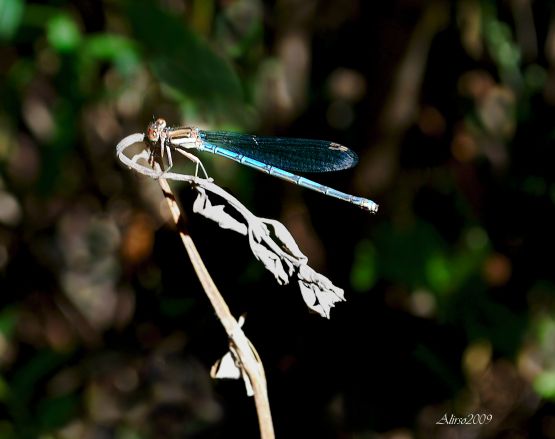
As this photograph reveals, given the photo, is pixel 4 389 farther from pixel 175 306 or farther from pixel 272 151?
pixel 272 151

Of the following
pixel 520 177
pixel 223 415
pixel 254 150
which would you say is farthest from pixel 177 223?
pixel 520 177

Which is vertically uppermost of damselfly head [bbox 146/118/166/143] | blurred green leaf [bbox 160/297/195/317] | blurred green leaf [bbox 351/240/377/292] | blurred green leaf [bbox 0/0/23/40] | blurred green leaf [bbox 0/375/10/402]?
blurred green leaf [bbox 0/0/23/40]

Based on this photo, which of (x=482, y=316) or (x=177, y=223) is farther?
(x=482, y=316)

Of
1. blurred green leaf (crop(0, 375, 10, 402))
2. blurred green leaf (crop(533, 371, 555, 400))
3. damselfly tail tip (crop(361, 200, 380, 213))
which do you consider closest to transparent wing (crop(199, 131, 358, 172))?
damselfly tail tip (crop(361, 200, 380, 213))

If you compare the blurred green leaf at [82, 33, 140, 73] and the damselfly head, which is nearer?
Result: the damselfly head

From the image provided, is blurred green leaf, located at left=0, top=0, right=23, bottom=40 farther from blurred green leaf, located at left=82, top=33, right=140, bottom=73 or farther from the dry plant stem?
the dry plant stem

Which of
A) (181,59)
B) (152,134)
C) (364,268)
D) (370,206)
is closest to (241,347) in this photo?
(152,134)

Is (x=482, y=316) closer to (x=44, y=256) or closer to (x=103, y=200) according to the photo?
(x=103, y=200)
